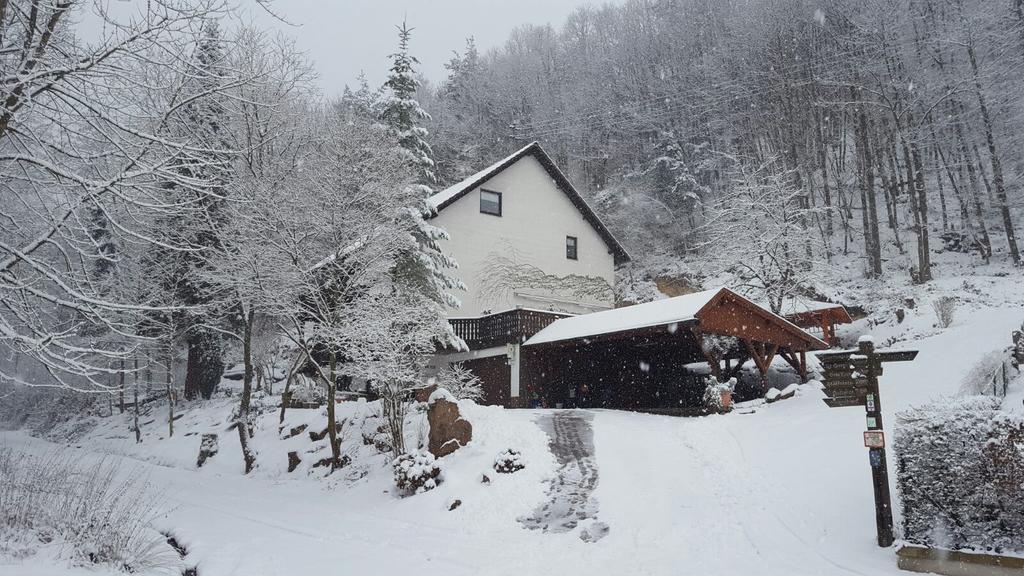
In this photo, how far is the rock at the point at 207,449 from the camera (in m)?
19.7

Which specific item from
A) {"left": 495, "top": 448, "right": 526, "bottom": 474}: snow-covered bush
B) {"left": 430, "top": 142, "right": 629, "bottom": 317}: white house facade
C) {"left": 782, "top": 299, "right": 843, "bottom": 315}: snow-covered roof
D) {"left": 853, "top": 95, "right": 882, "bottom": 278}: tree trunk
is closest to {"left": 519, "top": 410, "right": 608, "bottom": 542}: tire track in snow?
{"left": 495, "top": 448, "right": 526, "bottom": 474}: snow-covered bush

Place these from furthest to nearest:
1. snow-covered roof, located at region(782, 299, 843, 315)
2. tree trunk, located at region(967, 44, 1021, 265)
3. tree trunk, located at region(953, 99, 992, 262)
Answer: tree trunk, located at region(953, 99, 992, 262), tree trunk, located at region(967, 44, 1021, 265), snow-covered roof, located at region(782, 299, 843, 315)

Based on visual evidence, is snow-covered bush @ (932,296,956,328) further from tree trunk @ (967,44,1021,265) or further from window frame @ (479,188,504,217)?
window frame @ (479,188,504,217)

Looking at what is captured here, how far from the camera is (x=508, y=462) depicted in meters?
12.3

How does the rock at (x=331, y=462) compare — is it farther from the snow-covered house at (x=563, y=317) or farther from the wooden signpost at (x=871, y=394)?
the wooden signpost at (x=871, y=394)

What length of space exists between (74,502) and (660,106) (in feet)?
144

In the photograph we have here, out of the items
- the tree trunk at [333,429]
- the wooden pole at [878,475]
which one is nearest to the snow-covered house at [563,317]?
the tree trunk at [333,429]

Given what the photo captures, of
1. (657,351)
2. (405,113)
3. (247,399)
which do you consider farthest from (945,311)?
(247,399)

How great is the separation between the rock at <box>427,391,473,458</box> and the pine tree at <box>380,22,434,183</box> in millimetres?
Answer: 9592

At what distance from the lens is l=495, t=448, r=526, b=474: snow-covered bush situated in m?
12.2

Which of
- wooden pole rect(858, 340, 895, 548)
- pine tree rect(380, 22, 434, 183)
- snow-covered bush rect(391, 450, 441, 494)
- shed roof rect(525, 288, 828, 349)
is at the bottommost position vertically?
snow-covered bush rect(391, 450, 441, 494)

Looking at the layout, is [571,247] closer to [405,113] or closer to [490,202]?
[490,202]

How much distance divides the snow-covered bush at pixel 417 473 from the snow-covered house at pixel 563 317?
290 inches

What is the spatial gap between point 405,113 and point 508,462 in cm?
1365
